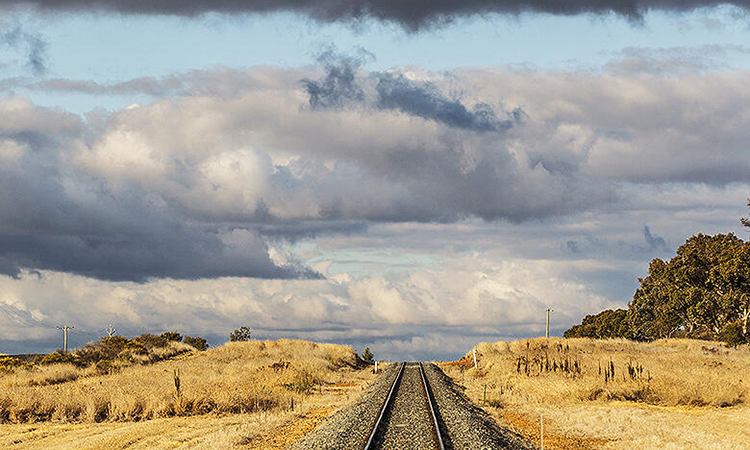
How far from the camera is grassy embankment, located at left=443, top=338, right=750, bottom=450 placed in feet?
73.7

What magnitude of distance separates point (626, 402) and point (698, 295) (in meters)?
50.4

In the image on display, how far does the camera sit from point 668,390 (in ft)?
100

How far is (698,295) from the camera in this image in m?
75.7

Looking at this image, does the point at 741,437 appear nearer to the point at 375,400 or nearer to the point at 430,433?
the point at 430,433

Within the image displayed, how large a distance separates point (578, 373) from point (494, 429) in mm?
16119

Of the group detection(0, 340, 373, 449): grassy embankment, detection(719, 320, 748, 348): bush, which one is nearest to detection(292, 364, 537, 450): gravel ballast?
detection(0, 340, 373, 449): grassy embankment

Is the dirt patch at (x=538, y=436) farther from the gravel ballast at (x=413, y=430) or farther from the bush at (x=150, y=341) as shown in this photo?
the bush at (x=150, y=341)

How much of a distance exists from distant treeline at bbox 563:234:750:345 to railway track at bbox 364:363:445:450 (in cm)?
4552

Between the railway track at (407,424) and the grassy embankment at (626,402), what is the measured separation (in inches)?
114

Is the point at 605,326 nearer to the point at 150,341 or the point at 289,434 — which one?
the point at 150,341

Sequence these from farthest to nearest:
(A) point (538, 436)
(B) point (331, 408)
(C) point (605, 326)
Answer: (C) point (605, 326)
(B) point (331, 408)
(A) point (538, 436)

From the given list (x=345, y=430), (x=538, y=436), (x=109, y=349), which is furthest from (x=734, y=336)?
(x=109, y=349)

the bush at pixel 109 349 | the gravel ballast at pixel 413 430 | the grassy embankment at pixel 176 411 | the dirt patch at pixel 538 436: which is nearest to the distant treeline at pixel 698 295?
the grassy embankment at pixel 176 411

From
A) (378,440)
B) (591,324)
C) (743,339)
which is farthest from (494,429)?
(591,324)
